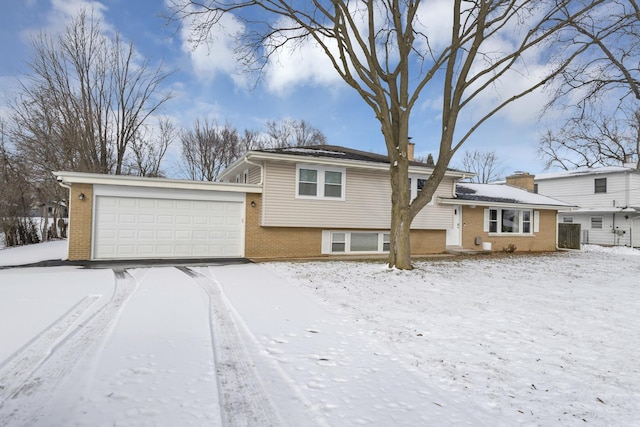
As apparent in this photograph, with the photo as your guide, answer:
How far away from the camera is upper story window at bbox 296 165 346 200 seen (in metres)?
12.9

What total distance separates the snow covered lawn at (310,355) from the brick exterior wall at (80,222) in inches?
125

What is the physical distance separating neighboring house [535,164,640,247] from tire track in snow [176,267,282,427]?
28220 mm

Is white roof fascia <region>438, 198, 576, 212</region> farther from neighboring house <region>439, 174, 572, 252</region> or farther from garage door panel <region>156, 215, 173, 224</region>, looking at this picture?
garage door panel <region>156, 215, 173, 224</region>

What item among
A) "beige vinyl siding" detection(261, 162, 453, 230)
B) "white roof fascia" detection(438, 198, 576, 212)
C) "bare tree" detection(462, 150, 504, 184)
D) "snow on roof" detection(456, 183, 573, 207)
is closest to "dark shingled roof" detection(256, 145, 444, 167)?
"beige vinyl siding" detection(261, 162, 453, 230)

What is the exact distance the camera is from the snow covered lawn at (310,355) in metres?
2.63

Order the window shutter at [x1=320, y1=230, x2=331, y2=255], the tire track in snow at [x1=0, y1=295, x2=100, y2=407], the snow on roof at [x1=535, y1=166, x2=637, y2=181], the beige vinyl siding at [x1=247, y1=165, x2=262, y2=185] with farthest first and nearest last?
the snow on roof at [x1=535, y1=166, x2=637, y2=181] → the window shutter at [x1=320, y1=230, x2=331, y2=255] → the beige vinyl siding at [x1=247, y1=165, x2=262, y2=185] → the tire track in snow at [x1=0, y1=295, x2=100, y2=407]

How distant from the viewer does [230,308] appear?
18.3ft

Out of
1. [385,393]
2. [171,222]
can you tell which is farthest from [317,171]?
[385,393]

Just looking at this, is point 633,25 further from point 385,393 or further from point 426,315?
point 385,393

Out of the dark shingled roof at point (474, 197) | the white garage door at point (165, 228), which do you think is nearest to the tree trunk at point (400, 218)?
the white garage door at point (165, 228)

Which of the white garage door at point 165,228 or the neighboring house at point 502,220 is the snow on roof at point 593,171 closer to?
the neighboring house at point 502,220

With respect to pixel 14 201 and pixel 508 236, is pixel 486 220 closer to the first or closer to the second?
pixel 508 236

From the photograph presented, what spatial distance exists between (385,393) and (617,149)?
41.0 m

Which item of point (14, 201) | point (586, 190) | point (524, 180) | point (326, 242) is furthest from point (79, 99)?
point (586, 190)
